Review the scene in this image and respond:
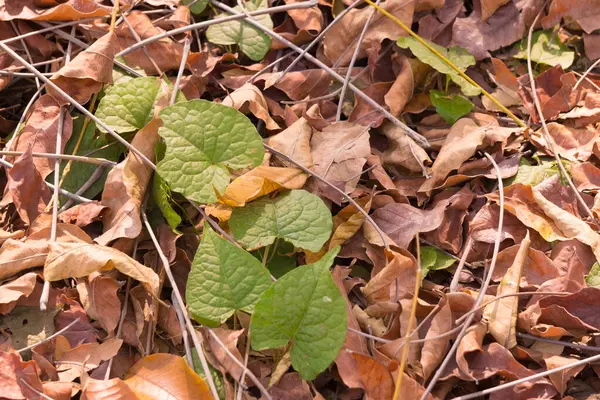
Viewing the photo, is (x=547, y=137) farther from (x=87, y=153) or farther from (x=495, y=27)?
(x=87, y=153)

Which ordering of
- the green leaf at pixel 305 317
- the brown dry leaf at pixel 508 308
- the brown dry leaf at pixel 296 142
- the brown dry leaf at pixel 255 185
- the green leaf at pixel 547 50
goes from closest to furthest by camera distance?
the green leaf at pixel 305 317 → the brown dry leaf at pixel 508 308 → the brown dry leaf at pixel 255 185 → the brown dry leaf at pixel 296 142 → the green leaf at pixel 547 50

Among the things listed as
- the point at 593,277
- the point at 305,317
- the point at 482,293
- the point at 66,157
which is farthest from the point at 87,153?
the point at 593,277

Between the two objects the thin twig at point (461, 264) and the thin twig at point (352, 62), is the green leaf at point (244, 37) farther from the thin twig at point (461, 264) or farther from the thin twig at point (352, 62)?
the thin twig at point (461, 264)

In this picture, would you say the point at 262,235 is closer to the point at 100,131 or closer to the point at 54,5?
the point at 100,131

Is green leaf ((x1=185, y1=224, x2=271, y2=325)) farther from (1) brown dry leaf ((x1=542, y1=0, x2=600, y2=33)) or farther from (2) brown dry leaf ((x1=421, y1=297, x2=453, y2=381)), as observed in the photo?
(1) brown dry leaf ((x1=542, y1=0, x2=600, y2=33))

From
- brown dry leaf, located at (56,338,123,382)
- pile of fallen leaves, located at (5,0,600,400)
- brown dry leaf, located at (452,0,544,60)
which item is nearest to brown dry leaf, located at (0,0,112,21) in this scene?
pile of fallen leaves, located at (5,0,600,400)

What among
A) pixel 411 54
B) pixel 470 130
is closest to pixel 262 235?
pixel 470 130

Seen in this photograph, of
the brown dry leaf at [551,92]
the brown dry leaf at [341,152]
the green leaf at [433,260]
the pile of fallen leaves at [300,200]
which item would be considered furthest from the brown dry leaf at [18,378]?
the brown dry leaf at [551,92]
